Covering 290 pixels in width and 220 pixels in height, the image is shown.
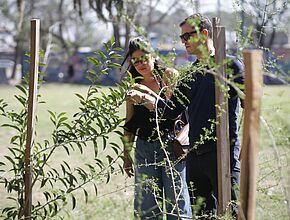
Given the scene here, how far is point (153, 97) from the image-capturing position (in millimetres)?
3828

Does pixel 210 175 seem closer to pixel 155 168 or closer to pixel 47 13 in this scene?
pixel 155 168

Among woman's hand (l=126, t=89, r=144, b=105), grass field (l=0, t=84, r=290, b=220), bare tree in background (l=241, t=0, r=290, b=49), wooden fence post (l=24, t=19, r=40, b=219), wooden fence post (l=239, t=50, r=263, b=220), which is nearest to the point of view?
wooden fence post (l=239, t=50, r=263, b=220)

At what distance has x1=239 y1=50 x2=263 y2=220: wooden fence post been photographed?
80.7 inches

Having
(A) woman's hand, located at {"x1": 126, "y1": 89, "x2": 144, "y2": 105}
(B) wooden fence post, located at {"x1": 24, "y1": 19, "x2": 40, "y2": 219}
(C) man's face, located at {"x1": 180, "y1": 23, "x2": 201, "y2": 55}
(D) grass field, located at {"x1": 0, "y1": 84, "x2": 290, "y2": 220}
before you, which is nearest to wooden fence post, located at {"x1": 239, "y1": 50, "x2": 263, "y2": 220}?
(D) grass field, located at {"x1": 0, "y1": 84, "x2": 290, "y2": 220}

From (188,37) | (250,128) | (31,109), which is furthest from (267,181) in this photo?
(250,128)

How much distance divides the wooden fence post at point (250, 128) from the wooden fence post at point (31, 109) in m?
1.55

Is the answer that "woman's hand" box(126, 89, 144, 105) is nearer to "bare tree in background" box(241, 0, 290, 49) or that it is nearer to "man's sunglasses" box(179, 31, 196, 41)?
"man's sunglasses" box(179, 31, 196, 41)

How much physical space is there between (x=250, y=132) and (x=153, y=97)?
179 centimetres

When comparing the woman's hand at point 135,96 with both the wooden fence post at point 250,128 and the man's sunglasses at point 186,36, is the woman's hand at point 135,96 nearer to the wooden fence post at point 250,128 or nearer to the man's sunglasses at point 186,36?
the man's sunglasses at point 186,36

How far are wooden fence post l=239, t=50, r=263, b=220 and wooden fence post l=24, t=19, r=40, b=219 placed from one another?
1.55 metres

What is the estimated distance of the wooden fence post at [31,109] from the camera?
11.1 ft

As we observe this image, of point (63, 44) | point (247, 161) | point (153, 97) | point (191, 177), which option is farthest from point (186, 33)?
point (63, 44)

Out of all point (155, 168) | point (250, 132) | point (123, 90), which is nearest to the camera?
point (250, 132)

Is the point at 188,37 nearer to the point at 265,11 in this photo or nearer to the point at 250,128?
the point at 265,11
